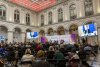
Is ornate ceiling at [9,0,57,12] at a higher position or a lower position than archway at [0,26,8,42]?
higher

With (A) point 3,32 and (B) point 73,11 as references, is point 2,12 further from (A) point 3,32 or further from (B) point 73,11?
(B) point 73,11

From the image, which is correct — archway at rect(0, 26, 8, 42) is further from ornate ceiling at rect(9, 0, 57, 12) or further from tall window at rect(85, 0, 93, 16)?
tall window at rect(85, 0, 93, 16)

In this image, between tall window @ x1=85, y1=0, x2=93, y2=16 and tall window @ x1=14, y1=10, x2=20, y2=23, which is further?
tall window @ x1=14, y1=10, x2=20, y2=23

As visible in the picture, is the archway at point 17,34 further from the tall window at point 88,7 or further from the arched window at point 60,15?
the tall window at point 88,7

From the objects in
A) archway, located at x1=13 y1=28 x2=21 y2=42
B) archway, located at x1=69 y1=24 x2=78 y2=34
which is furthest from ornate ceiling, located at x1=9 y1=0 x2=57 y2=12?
archway, located at x1=69 y1=24 x2=78 y2=34

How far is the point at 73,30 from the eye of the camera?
21.7 metres

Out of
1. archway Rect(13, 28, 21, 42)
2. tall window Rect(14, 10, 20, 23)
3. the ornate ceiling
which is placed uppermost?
the ornate ceiling

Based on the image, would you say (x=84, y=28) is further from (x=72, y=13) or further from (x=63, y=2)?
(x=63, y=2)

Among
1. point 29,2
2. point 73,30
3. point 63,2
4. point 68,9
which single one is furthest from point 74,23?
point 29,2

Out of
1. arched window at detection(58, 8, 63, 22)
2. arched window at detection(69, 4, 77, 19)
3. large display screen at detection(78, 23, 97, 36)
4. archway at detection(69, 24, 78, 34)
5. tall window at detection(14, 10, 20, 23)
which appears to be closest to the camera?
large display screen at detection(78, 23, 97, 36)

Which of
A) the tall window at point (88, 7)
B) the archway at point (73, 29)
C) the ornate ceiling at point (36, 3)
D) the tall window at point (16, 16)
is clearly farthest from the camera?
the tall window at point (16, 16)

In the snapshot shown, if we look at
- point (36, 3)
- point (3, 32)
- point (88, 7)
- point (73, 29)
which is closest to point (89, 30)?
point (88, 7)

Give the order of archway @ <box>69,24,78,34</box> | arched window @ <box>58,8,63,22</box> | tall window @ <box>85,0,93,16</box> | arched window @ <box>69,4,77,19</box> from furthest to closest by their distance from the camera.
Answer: arched window @ <box>58,8,63,22</box>, arched window @ <box>69,4,77,19</box>, archway @ <box>69,24,78,34</box>, tall window @ <box>85,0,93,16</box>

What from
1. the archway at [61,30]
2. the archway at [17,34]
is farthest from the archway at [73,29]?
the archway at [17,34]
